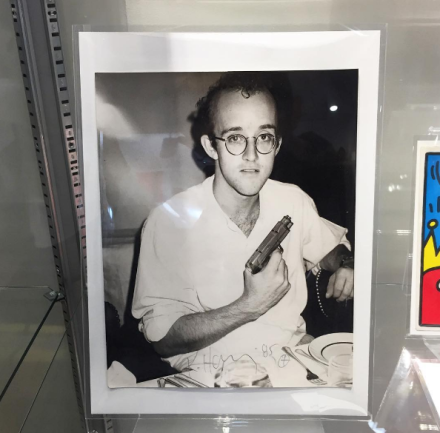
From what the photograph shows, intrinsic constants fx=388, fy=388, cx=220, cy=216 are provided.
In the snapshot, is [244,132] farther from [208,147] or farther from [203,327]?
[203,327]

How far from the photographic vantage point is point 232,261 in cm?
46

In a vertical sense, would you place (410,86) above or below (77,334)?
above

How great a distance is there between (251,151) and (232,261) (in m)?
0.13

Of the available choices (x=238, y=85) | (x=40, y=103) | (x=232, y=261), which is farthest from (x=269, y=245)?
(x=40, y=103)

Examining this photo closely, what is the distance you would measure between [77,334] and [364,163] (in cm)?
43

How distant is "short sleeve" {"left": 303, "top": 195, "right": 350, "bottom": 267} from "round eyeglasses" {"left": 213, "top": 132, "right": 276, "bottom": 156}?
0.08m

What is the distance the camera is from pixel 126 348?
48 centimetres

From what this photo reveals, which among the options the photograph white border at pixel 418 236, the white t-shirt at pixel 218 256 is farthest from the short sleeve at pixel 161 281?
the photograph white border at pixel 418 236

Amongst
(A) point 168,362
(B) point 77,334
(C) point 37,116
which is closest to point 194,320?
(A) point 168,362

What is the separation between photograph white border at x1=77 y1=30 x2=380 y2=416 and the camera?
0.43 metres

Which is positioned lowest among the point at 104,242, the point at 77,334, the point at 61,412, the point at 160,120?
the point at 61,412

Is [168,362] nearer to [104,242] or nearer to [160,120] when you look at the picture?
[104,242]

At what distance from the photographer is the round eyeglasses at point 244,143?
44 cm
